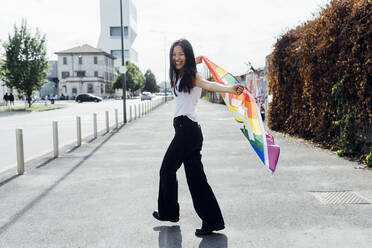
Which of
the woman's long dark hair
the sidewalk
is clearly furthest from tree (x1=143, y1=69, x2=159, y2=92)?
the woman's long dark hair

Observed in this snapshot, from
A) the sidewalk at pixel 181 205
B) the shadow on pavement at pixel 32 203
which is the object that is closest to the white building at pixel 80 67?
the shadow on pavement at pixel 32 203

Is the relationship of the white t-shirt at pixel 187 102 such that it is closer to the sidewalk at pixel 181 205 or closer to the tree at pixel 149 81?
the sidewalk at pixel 181 205

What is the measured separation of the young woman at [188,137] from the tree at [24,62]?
35.9m

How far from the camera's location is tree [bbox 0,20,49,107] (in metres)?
36.6

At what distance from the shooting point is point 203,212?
151 inches

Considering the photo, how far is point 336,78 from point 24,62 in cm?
3386

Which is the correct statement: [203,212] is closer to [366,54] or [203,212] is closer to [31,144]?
[366,54]

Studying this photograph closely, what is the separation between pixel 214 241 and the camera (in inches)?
145

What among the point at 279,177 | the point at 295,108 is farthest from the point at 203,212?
the point at 295,108

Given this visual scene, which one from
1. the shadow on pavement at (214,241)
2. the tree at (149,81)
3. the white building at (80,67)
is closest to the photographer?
the shadow on pavement at (214,241)

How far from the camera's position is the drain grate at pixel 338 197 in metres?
4.88

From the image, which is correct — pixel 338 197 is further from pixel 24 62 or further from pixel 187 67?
pixel 24 62

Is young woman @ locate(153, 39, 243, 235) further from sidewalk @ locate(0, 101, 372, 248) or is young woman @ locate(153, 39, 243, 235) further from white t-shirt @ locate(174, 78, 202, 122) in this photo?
sidewalk @ locate(0, 101, 372, 248)

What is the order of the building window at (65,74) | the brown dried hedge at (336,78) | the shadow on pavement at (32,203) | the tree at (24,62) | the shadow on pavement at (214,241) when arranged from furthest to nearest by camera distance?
the building window at (65,74) < the tree at (24,62) < the brown dried hedge at (336,78) < the shadow on pavement at (32,203) < the shadow on pavement at (214,241)
